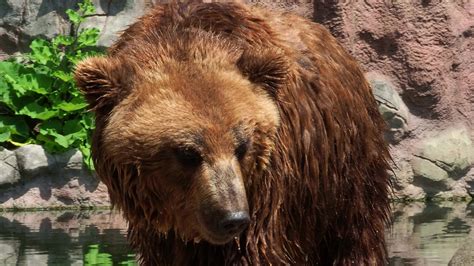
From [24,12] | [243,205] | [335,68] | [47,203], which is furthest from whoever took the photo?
[24,12]

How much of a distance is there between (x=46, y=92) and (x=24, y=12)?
96 cm

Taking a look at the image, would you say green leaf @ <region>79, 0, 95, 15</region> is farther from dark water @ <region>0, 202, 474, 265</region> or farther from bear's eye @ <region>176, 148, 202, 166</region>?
bear's eye @ <region>176, 148, 202, 166</region>

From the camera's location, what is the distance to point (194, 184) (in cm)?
450

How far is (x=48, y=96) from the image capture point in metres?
11.0

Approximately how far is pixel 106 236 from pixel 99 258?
95 cm

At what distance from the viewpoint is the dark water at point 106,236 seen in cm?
775

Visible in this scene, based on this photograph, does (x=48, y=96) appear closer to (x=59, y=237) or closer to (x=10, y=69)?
(x=10, y=69)

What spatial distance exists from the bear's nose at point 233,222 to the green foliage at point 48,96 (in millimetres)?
6366

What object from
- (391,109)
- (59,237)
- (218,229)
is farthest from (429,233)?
(218,229)

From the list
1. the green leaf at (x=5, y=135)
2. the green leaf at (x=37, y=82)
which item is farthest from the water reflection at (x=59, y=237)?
the green leaf at (x=37, y=82)

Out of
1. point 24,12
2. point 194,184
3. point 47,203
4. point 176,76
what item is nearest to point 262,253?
point 194,184

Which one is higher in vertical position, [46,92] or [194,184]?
[194,184]

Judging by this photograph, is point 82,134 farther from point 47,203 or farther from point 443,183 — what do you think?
point 443,183

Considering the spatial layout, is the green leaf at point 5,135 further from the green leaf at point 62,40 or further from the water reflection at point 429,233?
the water reflection at point 429,233
